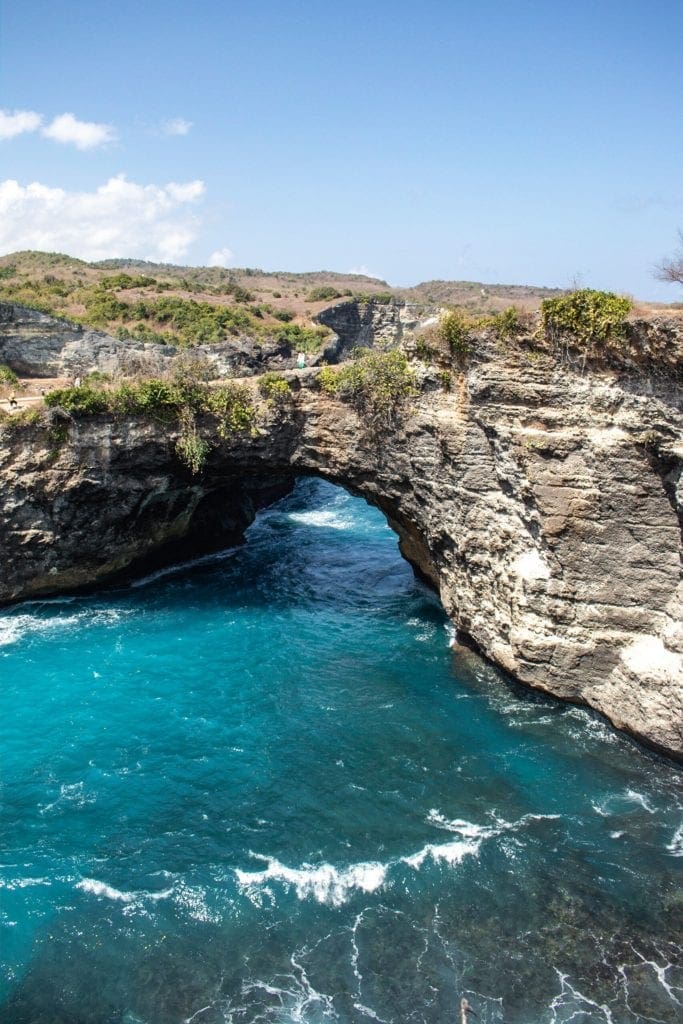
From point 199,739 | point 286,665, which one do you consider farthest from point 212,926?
point 286,665

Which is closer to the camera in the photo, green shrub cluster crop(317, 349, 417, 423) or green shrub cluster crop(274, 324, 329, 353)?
green shrub cluster crop(317, 349, 417, 423)

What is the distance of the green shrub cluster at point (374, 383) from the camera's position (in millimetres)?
26141

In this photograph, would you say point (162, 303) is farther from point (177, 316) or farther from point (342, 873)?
point (342, 873)

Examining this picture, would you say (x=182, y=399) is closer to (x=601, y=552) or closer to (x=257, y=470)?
(x=257, y=470)

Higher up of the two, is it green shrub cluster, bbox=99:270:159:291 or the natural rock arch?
green shrub cluster, bbox=99:270:159:291

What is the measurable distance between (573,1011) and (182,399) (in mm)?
24490

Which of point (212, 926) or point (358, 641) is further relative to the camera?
point (358, 641)

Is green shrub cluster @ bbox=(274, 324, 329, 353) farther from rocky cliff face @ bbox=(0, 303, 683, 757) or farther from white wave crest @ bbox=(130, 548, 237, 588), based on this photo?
rocky cliff face @ bbox=(0, 303, 683, 757)

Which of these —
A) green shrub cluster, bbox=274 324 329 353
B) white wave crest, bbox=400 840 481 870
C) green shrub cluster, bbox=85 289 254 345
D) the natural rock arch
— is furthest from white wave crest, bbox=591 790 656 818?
green shrub cluster, bbox=85 289 254 345

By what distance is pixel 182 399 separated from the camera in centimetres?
2891

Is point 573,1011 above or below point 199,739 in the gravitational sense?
below

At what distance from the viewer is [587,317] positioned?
65.5 ft

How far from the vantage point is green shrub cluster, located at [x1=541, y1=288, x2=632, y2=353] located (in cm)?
1948

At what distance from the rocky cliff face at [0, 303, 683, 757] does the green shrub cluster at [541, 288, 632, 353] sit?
965 mm
